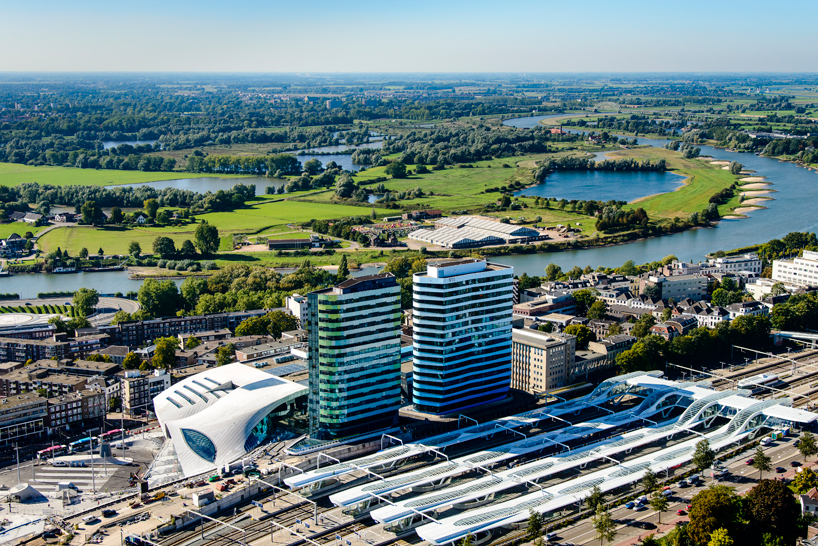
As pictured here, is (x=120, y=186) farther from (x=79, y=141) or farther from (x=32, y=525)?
(x=32, y=525)

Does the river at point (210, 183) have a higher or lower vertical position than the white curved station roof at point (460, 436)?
higher

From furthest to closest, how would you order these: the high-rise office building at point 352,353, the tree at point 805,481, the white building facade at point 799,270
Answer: the white building facade at point 799,270 < the high-rise office building at point 352,353 < the tree at point 805,481

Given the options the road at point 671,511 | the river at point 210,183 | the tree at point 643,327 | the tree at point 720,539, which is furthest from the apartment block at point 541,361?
the river at point 210,183

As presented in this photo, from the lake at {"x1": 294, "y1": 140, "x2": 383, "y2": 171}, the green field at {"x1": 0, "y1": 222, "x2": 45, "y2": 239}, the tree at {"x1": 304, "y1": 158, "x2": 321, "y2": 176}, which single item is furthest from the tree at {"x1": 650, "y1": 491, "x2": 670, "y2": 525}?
the lake at {"x1": 294, "y1": 140, "x2": 383, "y2": 171}

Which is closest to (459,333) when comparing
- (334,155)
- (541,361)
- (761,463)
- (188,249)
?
(541,361)

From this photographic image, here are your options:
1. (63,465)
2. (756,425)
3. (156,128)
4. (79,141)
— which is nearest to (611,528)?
(756,425)

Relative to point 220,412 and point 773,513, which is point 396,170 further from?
point 773,513

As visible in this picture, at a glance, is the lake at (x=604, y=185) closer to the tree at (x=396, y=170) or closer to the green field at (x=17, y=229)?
the tree at (x=396, y=170)
